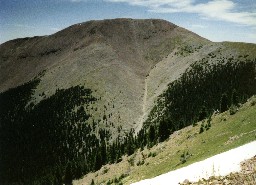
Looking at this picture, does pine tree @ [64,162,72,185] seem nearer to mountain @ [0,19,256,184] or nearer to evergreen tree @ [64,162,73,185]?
evergreen tree @ [64,162,73,185]

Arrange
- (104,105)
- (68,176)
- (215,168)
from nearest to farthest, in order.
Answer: (215,168), (68,176), (104,105)

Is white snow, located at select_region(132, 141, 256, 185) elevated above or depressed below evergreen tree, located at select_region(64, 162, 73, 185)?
above

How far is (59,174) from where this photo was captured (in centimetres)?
9494

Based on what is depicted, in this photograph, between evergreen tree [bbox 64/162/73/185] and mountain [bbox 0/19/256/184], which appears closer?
evergreen tree [bbox 64/162/73/185]

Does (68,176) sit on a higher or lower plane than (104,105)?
lower

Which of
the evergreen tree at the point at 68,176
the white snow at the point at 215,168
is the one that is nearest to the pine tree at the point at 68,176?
the evergreen tree at the point at 68,176

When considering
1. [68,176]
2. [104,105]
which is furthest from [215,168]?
[104,105]

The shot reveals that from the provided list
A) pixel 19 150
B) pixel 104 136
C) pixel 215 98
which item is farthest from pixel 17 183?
pixel 215 98

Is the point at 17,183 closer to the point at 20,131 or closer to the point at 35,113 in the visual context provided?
the point at 20,131

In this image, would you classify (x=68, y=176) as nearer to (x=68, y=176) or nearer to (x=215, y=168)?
(x=68, y=176)

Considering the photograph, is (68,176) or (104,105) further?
(104,105)

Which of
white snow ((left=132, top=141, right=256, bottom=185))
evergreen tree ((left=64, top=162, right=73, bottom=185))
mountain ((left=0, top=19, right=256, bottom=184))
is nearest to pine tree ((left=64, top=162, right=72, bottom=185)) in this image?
evergreen tree ((left=64, top=162, right=73, bottom=185))

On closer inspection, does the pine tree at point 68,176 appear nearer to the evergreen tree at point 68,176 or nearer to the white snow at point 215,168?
the evergreen tree at point 68,176

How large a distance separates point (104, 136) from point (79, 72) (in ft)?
254
